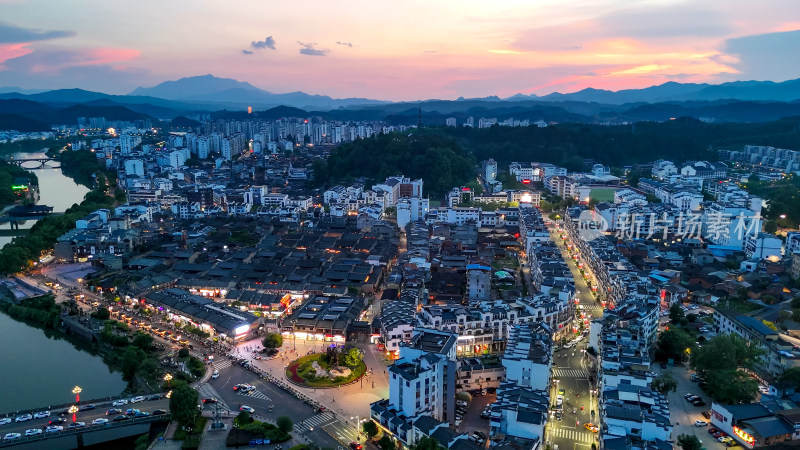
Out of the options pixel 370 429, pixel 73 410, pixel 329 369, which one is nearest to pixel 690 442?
pixel 370 429

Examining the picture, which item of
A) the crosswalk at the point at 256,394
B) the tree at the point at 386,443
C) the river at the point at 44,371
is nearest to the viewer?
the tree at the point at 386,443

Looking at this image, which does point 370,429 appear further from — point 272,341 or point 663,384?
point 663,384

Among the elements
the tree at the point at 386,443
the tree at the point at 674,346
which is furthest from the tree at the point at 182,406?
the tree at the point at 674,346

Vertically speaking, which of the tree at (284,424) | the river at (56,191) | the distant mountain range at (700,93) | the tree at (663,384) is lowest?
the tree at (284,424)

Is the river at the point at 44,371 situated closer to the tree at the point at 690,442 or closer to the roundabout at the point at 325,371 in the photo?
the roundabout at the point at 325,371

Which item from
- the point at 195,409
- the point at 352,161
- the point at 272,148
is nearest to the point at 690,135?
the point at 352,161

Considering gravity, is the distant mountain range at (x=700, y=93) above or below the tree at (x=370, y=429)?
above

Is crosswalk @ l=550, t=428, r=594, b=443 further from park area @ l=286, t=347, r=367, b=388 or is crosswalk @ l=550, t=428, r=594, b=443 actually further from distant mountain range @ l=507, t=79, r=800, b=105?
distant mountain range @ l=507, t=79, r=800, b=105

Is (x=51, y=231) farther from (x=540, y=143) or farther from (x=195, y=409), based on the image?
(x=540, y=143)
